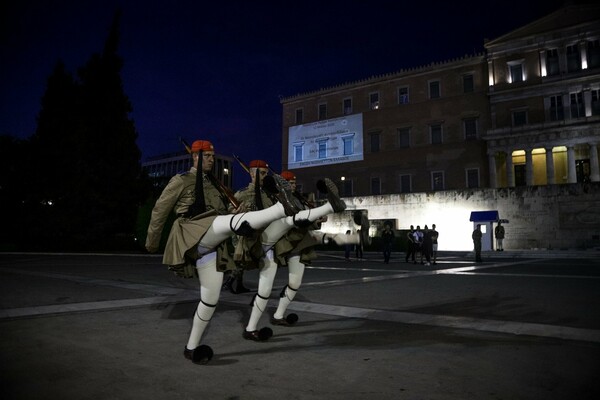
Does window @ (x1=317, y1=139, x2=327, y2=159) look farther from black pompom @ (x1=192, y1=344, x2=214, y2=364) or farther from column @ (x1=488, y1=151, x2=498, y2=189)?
black pompom @ (x1=192, y1=344, x2=214, y2=364)

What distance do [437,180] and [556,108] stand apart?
1155 cm

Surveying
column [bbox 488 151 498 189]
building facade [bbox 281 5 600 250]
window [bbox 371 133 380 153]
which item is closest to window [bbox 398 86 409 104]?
building facade [bbox 281 5 600 250]

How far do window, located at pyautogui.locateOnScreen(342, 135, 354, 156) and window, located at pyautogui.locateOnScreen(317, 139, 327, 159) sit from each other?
7.48 feet

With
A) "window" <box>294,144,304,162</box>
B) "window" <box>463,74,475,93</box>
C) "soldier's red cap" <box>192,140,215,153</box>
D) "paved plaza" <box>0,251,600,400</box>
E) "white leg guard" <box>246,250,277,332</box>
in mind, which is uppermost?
"window" <box>463,74,475,93</box>

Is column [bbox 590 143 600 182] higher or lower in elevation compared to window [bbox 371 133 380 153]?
lower

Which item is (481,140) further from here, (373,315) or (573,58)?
(373,315)

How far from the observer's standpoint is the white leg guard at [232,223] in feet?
11.1

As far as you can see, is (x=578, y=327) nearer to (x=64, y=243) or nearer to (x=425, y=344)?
(x=425, y=344)

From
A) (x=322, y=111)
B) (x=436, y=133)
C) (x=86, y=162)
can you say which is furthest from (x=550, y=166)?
(x=86, y=162)

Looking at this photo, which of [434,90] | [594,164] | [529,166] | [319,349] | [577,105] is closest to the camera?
[319,349]

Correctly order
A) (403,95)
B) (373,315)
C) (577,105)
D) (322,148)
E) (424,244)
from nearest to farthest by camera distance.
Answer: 1. (373,315)
2. (424,244)
3. (577,105)
4. (403,95)
5. (322,148)

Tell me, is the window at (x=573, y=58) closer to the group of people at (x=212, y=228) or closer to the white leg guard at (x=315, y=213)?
the group of people at (x=212, y=228)

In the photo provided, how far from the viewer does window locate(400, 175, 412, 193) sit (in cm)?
4059

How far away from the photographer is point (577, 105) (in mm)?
33469
